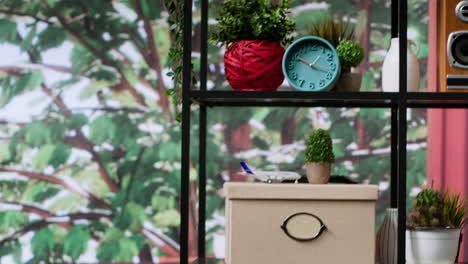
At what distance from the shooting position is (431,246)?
1.76 meters

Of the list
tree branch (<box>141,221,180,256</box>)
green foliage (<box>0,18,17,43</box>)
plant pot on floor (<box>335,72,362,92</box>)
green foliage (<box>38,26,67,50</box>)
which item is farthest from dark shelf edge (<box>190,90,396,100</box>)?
green foliage (<box>0,18,17,43</box>)

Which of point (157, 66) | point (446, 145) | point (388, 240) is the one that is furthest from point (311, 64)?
point (157, 66)

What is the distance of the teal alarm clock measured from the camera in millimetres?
1699

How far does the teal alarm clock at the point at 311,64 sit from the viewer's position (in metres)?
1.70

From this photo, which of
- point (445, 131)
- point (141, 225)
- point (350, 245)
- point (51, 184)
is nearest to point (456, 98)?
point (350, 245)

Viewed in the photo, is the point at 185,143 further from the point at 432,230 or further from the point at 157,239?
the point at 157,239

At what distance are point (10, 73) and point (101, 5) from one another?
62cm

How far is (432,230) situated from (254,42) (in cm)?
76

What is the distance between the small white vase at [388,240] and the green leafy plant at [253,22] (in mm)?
626

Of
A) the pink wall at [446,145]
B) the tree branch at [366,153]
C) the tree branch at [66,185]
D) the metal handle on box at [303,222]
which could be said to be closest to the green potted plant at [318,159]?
the metal handle on box at [303,222]

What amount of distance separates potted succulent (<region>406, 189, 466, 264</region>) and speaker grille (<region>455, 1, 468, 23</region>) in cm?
53

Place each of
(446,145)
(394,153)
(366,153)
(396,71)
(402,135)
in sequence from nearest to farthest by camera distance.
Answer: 1. (402,135)
2. (396,71)
3. (394,153)
4. (446,145)
5. (366,153)

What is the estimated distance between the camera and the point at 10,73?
10.8 ft

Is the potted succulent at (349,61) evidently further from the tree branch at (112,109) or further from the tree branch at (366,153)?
the tree branch at (112,109)
